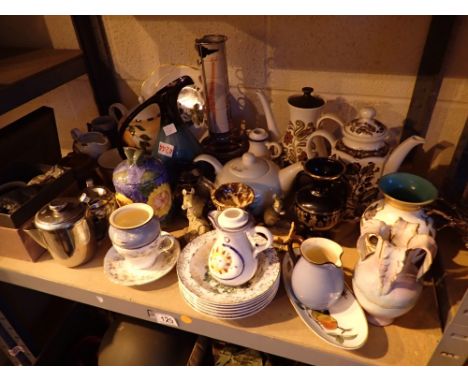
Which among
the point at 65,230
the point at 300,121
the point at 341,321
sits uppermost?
the point at 300,121

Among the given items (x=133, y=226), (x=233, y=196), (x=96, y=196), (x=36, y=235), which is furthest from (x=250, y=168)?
(x=36, y=235)

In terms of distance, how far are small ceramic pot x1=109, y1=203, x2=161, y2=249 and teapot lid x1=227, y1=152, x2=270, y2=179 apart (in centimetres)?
22

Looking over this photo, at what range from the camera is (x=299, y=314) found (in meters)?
0.70

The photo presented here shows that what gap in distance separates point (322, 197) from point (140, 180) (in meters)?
0.41

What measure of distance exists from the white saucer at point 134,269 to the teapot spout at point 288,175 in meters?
0.29

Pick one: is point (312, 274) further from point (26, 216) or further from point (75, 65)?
point (75, 65)

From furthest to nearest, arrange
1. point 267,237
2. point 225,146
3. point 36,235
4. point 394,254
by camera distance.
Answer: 1. point 225,146
2. point 36,235
3. point 267,237
4. point 394,254

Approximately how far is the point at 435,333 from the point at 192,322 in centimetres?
46

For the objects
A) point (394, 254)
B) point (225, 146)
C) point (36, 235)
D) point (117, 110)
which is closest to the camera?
point (394, 254)

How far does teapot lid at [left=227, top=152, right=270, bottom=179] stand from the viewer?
33.3 inches

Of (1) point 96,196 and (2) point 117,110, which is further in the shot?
(2) point 117,110

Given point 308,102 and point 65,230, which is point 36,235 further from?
point 308,102

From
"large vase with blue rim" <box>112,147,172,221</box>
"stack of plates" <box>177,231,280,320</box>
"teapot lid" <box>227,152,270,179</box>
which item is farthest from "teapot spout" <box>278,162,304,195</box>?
"large vase with blue rim" <box>112,147,172,221</box>

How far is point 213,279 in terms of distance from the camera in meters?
0.75
